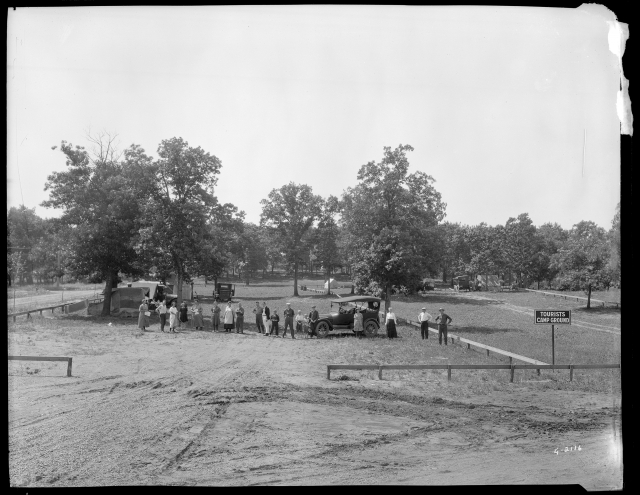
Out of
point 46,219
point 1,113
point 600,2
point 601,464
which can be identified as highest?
point 600,2

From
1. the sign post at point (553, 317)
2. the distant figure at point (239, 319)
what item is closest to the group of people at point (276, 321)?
the distant figure at point (239, 319)

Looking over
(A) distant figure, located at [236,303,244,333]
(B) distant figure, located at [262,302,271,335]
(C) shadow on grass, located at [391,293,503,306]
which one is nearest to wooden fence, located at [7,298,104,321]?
(A) distant figure, located at [236,303,244,333]

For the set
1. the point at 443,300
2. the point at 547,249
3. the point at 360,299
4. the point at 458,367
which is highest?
the point at 547,249

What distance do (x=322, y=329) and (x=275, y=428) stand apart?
7590mm

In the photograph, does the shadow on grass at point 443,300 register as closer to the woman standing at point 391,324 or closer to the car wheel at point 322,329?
the woman standing at point 391,324

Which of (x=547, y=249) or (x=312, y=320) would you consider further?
(x=312, y=320)

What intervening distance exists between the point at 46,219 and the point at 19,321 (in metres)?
2.29

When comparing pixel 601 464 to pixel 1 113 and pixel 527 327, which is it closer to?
pixel 527 327

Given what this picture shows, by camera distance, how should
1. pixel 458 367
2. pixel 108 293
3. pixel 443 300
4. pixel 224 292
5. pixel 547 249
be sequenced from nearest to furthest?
pixel 458 367 → pixel 547 249 → pixel 224 292 → pixel 108 293 → pixel 443 300

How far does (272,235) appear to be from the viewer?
9773mm

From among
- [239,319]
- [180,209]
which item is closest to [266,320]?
[239,319]

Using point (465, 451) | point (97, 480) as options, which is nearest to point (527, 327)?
point (465, 451)

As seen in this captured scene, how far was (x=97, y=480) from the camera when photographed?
A: 5590mm

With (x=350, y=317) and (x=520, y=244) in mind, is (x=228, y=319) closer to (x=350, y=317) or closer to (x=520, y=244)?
(x=350, y=317)
